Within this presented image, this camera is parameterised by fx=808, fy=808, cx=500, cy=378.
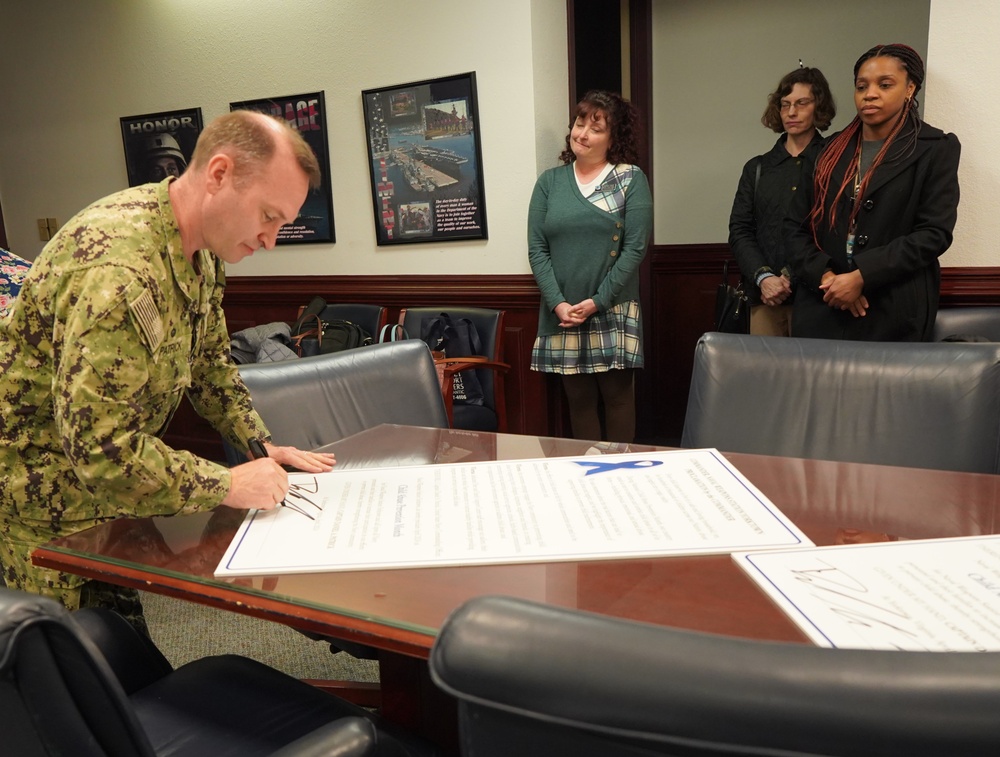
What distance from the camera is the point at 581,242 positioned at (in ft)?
10.6

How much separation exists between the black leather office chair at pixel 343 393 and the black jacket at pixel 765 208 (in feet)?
5.65

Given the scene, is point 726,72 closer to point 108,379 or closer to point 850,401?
point 850,401

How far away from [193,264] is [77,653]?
2.86 feet

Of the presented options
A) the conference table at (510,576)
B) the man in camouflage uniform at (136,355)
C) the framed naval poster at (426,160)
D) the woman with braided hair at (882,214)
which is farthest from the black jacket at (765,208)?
the man in camouflage uniform at (136,355)

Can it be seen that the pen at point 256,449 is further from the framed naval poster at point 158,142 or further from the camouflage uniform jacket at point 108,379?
the framed naval poster at point 158,142

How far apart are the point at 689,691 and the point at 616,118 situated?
303 centimetres

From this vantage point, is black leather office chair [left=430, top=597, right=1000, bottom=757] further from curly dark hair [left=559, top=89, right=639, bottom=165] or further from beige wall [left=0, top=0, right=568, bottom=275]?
beige wall [left=0, top=0, right=568, bottom=275]

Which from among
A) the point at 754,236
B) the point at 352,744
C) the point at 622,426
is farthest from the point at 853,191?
the point at 352,744

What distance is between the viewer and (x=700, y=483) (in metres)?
1.21

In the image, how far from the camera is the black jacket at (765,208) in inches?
120

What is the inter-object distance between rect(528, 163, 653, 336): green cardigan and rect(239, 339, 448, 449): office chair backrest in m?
1.44

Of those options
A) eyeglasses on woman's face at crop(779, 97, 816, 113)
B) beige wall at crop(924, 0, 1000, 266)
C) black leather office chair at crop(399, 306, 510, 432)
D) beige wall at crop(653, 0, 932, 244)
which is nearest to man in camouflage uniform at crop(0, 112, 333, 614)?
black leather office chair at crop(399, 306, 510, 432)

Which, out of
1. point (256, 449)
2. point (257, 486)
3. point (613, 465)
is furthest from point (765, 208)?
point (257, 486)

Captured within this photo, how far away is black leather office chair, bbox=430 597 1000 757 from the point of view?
389mm
